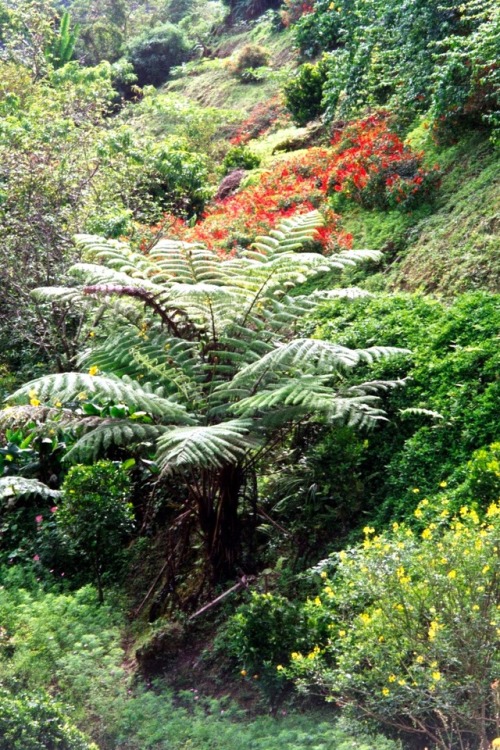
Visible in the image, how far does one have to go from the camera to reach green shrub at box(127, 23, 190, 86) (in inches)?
1132

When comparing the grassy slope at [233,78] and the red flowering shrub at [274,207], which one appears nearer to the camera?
the red flowering shrub at [274,207]

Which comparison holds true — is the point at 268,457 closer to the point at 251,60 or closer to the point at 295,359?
the point at 295,359

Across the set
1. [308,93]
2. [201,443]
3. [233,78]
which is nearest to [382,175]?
[201,443]

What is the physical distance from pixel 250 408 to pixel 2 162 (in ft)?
20.9

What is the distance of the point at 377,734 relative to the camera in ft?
10.9

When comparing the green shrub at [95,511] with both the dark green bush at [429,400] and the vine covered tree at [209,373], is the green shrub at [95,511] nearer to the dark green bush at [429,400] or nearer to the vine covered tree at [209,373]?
the vine covered tree at [209,373]

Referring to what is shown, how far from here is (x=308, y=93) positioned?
1530cm

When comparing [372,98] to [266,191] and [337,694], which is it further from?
[337,694]

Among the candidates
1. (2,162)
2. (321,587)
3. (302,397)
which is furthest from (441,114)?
(321,587)

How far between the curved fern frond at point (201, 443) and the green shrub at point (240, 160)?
37.0 feet

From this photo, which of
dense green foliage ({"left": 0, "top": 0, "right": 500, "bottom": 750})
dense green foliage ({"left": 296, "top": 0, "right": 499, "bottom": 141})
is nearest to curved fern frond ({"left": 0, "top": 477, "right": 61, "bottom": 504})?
dense green foliage ({"left": 0, "top": 0, "right": 500, "bottom": 750})

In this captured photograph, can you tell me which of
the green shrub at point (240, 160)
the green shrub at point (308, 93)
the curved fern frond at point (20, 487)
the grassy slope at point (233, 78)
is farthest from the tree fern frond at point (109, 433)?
the grassy slope at point (233, 78)

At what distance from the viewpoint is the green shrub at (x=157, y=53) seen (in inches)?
1132

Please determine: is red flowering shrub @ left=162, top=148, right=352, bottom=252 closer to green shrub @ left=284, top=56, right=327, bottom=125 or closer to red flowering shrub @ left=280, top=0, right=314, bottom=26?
green shrub @ left=284, top=56, right=327, bottom=125
